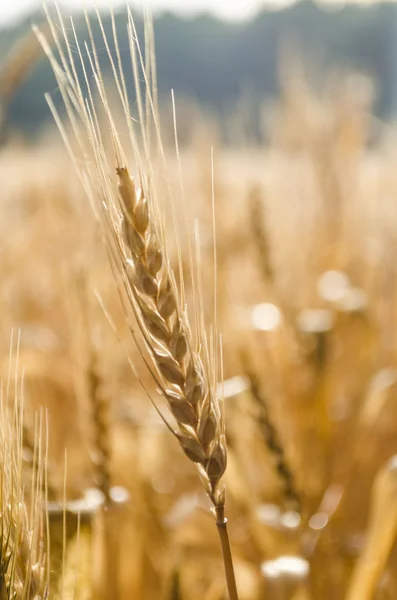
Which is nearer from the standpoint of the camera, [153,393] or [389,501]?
[389,501]

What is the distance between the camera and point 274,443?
622 millimetres

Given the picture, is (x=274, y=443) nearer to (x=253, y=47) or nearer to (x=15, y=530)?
(x=15, y=530)

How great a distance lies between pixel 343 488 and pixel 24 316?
1048 millimetres

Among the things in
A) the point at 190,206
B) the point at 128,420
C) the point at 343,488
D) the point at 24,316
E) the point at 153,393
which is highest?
the point at 190,206

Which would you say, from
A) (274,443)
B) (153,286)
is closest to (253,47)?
(274,443)

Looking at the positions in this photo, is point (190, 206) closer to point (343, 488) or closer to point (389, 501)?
point (343, 488)

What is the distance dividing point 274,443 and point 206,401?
28 cm

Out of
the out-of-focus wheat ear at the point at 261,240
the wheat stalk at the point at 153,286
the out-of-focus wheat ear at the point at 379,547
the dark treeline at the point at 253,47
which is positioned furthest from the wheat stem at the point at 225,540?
the dark treeline at the point at 253,47

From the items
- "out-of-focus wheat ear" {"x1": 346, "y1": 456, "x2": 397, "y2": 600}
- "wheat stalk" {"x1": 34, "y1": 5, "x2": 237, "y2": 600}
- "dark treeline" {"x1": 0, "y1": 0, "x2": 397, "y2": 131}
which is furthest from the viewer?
"dark treeline" {"x1": 0, "y1": 0, "x2": 397, "y2": 131}

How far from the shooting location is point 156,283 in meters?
0.34

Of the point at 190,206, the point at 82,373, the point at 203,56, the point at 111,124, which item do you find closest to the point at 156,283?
the point at 111,124

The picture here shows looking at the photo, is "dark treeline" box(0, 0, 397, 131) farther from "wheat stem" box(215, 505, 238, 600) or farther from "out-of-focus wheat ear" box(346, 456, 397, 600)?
"wheat stem" box(215, 505, 238, 600)

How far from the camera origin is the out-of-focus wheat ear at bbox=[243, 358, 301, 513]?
621 mm

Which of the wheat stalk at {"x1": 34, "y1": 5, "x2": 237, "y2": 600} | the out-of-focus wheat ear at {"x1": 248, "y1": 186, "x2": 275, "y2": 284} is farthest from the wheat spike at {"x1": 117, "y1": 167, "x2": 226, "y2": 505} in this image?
the out-of-focus wheat ear at {"x1": 248, "y1": 186, "x2": 275, "y2": 284}
